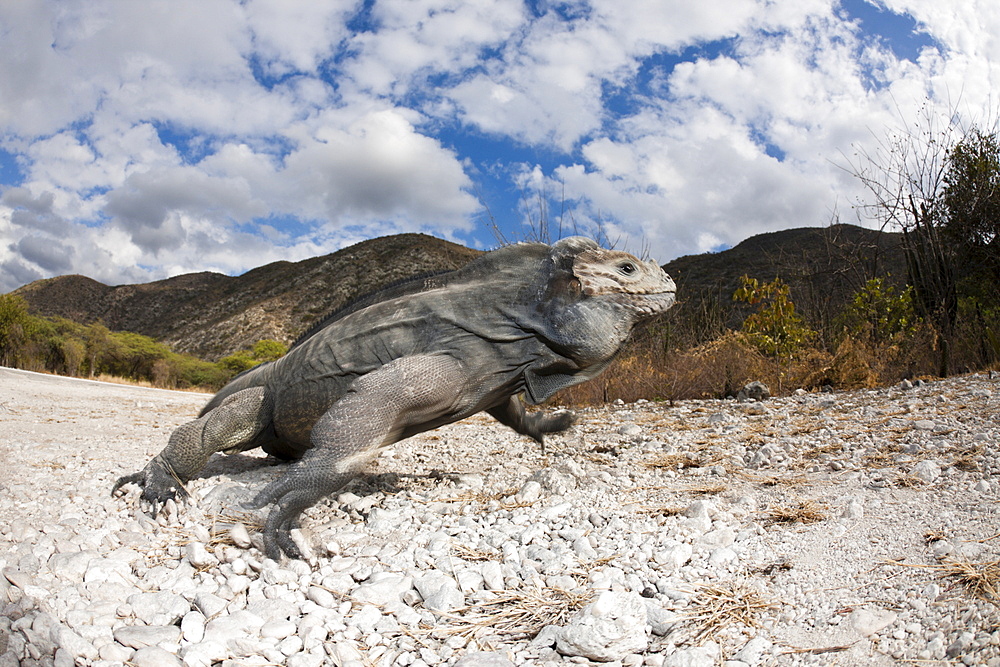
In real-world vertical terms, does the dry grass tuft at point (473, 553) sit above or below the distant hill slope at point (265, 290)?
below

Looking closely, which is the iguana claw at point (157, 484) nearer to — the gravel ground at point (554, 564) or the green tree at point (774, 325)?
the gravel ground at point (554, 564)

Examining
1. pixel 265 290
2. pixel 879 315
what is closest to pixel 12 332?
pixel 879 315

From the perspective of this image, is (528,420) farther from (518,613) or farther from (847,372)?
(847,372)

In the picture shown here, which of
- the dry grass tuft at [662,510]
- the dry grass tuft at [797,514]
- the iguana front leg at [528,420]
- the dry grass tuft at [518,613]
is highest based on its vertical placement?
the iguana front leg at [528,420]

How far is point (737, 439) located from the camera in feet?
16.0

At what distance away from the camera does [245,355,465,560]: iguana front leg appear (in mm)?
2947

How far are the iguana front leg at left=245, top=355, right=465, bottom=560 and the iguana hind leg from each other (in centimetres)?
102

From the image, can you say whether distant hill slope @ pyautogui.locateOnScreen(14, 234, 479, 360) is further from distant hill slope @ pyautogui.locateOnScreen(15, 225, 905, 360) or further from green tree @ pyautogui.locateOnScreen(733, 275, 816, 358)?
green tree @ pyautogui.locateOnScreen(733, 275, 816, 358)

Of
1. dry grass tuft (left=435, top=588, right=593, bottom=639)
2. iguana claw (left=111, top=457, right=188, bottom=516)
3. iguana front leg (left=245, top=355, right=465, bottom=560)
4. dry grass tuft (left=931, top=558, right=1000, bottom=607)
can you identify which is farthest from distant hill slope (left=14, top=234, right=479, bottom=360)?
dry grass tuft (left=931, top=558, right=1000, bottom=607)

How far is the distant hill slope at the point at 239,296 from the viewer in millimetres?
45188

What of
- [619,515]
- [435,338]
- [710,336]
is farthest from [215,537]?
[710,336]

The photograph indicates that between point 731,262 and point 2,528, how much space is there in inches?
1567

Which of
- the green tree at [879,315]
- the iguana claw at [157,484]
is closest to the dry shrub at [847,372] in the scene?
the green tree at [879,315]

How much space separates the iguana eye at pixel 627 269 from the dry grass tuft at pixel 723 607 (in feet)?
5.46
